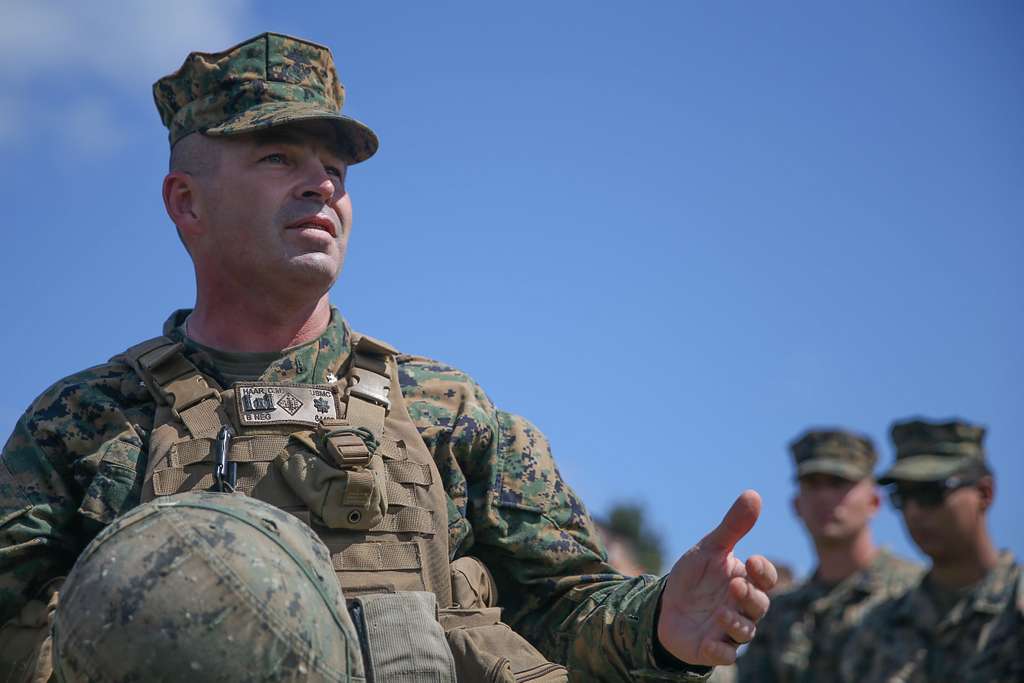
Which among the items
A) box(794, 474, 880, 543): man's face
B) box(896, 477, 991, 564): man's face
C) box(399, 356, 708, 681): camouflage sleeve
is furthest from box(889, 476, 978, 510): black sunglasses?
box(399, 356, 708, 681): camouflage sleeve

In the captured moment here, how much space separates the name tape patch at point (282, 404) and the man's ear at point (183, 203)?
28.2 inches

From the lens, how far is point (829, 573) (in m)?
13.7

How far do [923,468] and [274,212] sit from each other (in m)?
8.08

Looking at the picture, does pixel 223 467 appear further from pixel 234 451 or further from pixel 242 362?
pixel 242 362

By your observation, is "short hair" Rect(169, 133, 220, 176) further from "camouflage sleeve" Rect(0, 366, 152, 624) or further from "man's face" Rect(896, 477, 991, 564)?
"man's face" Rect(896, 477, 991, 564)

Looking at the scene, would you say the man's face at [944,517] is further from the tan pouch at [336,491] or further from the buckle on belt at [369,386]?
the tan pouch at [336,491]

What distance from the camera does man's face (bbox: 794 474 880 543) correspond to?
1365cm

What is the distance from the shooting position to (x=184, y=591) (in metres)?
3.06

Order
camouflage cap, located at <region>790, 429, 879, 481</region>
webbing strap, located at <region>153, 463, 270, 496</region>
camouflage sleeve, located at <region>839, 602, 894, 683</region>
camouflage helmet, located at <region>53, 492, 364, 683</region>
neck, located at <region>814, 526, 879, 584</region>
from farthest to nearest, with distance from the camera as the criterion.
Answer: camouflage cap, located at <region>790, 429, 879, 481</region> → neck, located at <region>814, 526, 879, 584</region> → camouflage sleeve, located at <region>839, 602, 894, 683</region> → webbing strap, located at <region>153, 463, 270, 496</region> → camouflage helmet, located at <region>53, 492, 364, 683</region>

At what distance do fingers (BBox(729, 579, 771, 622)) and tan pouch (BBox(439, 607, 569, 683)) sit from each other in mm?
692

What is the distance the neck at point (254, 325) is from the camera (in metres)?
4.62

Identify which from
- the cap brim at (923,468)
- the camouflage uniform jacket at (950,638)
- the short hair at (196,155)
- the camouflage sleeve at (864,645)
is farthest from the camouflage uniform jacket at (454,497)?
the camouflage sleeve at (864,645)

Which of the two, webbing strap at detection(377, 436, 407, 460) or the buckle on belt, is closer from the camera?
webbing strap at detection(377, 436, 407, 460)

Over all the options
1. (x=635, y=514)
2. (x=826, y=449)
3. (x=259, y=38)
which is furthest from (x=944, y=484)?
(x=635, y=514)
